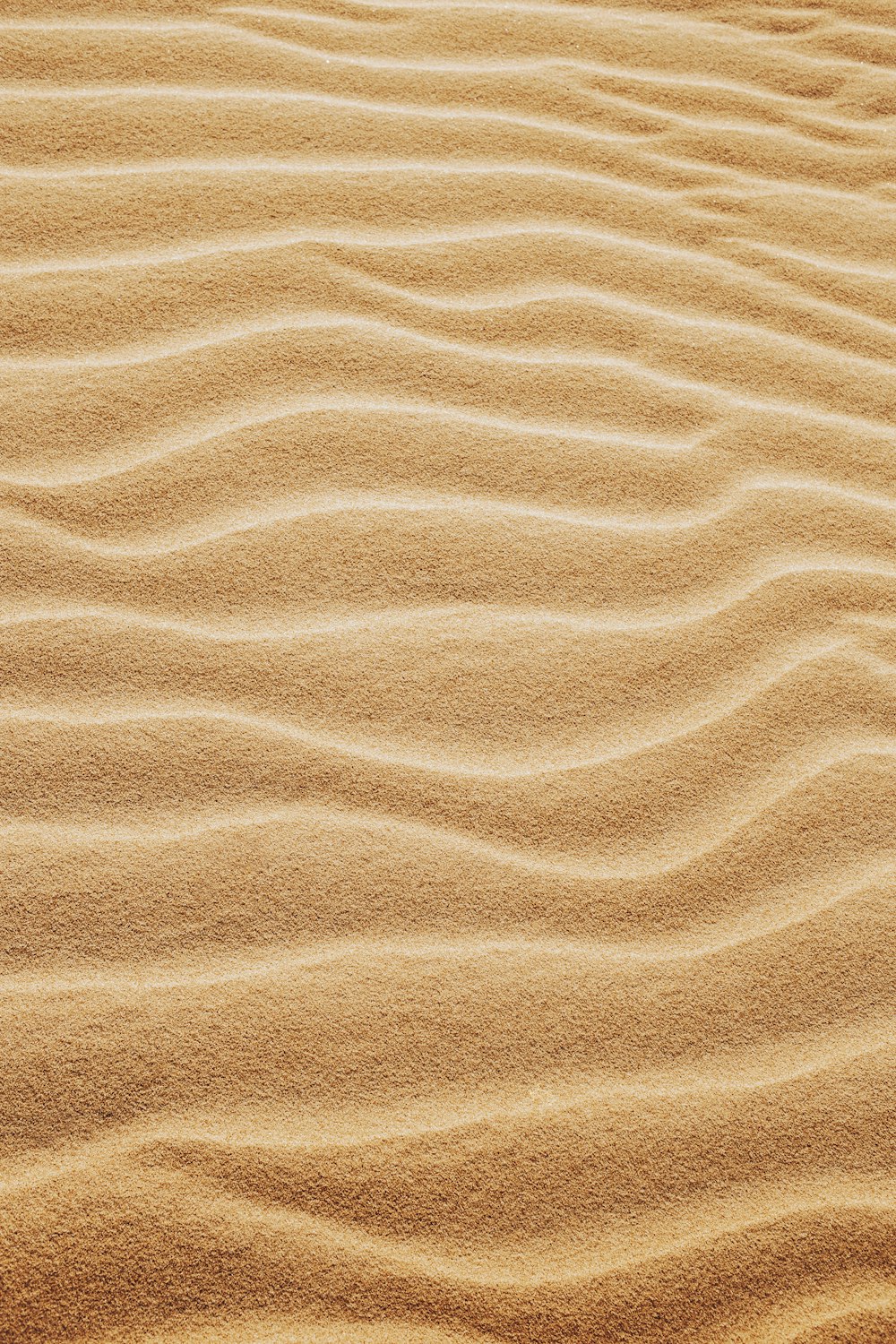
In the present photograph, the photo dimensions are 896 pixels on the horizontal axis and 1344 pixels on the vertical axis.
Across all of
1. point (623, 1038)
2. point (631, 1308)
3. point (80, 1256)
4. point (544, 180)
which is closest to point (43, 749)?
point (80, 1256)

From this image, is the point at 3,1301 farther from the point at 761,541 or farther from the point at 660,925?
the point at 761,541

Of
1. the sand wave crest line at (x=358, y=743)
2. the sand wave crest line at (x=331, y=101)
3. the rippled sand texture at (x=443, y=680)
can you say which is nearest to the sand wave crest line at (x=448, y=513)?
the rippled sand texture at (x=443, y=680)

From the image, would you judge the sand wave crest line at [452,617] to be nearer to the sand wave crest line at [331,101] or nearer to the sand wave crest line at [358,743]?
the sand wave crest line at [358,743]

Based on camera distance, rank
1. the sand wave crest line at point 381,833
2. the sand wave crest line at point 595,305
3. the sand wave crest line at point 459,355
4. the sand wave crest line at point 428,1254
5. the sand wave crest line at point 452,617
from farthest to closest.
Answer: the sand wave crest line at point 595,305 → the sand wave crest line at point 459,355 → the sand wave crest line at point 452,617 → the sand wave crest line at point 381,833 → the sand wave crest line at point 428,1254

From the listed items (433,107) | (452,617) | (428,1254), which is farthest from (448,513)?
(428,1254)

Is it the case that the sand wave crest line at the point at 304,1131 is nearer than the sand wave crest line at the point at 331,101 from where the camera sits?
Yes

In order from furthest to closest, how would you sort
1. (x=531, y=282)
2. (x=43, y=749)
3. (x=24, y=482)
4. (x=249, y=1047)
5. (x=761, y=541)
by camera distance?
(x=531, y=282)
(x=761, y=541)
(x=24, y=482)
(x=43, y=749)
(x=249, y=1047)

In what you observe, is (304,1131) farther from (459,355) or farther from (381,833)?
(459,355)

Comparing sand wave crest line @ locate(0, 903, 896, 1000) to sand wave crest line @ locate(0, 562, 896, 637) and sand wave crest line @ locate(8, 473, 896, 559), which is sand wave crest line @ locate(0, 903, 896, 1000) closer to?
sand wave crest line @ locate(0, 562, 896, 637)
